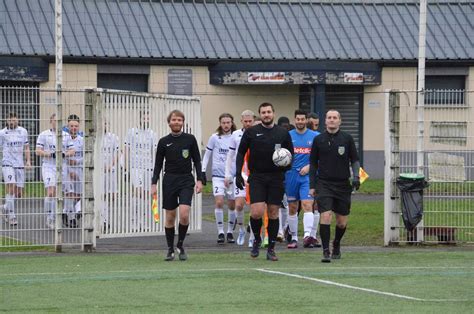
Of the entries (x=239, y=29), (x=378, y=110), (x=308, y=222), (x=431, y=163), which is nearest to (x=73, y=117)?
(x=308, y=222)

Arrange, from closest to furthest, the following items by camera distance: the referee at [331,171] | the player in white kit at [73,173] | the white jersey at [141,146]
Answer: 1. the referee at [331,171]
2. the player in white kit at [73,173]
3. the white jersey at [141,146]

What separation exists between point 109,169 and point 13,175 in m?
1.72

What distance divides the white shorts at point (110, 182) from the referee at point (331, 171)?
3.75m

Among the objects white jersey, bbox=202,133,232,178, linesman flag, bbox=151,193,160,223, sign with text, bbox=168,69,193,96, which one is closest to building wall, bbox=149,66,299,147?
sign with text, bbox=168,69,193,96

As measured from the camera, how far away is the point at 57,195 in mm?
17641

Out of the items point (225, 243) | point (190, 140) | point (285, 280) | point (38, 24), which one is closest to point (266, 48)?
point (38, 24)

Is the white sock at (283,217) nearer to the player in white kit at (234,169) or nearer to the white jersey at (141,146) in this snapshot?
the player in white kit at (234,169)

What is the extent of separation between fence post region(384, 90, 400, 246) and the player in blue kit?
1.19 m

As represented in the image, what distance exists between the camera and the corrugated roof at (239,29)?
113ft

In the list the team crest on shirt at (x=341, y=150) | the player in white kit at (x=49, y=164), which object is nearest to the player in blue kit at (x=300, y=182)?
the team crest on shirt at (x=341, y=150)

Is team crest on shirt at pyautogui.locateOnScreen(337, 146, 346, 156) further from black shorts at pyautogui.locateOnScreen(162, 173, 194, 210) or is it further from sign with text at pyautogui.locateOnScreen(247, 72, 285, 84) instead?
sign with text at pyautogui.locateOnScreen(247, 72, 285, 84)

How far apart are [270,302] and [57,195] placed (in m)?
6.61

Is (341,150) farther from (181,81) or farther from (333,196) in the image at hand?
(181,81)

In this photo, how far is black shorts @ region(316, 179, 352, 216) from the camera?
633 inches
